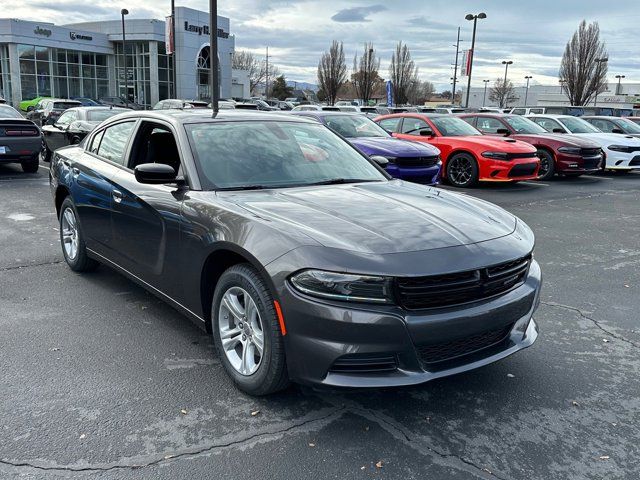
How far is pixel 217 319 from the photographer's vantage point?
343 cm

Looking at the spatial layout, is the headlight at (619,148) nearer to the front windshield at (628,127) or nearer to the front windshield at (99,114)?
the front windshield at (628,127)

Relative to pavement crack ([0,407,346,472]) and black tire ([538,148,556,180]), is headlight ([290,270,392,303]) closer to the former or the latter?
pavement crack ([0,407,346,472])

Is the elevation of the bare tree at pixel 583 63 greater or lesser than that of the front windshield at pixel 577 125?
greater

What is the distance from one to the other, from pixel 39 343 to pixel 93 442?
1415 mm

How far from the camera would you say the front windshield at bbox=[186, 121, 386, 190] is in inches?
154

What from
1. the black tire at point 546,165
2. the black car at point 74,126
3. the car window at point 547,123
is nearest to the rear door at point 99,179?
the black car at point 74,126

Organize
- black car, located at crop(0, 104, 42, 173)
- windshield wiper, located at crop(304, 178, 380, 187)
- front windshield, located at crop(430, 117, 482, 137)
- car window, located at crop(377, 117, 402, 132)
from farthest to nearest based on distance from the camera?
car window, located at crop(377, 117, 402, 132) < front windshield, located at crop(430, 117, 482, 137) < black car, located at crop(0, 104, 42, 173) < windshield wiper, located at crop(304, 178, 380, 187)

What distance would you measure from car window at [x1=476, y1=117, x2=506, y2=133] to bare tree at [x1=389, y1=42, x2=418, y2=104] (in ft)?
107

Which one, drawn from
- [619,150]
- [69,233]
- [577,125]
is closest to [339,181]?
[69,233]

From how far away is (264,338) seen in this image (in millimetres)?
3033

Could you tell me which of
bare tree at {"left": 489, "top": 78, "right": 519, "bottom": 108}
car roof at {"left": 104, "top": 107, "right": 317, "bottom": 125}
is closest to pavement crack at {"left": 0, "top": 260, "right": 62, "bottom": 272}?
car roof at {"left": 104, "top": 107, "right": 317, "bottom": 125}

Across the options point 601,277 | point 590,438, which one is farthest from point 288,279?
point 601,277

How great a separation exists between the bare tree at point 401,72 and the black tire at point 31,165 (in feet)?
122

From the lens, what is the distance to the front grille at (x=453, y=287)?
9.11 feet
